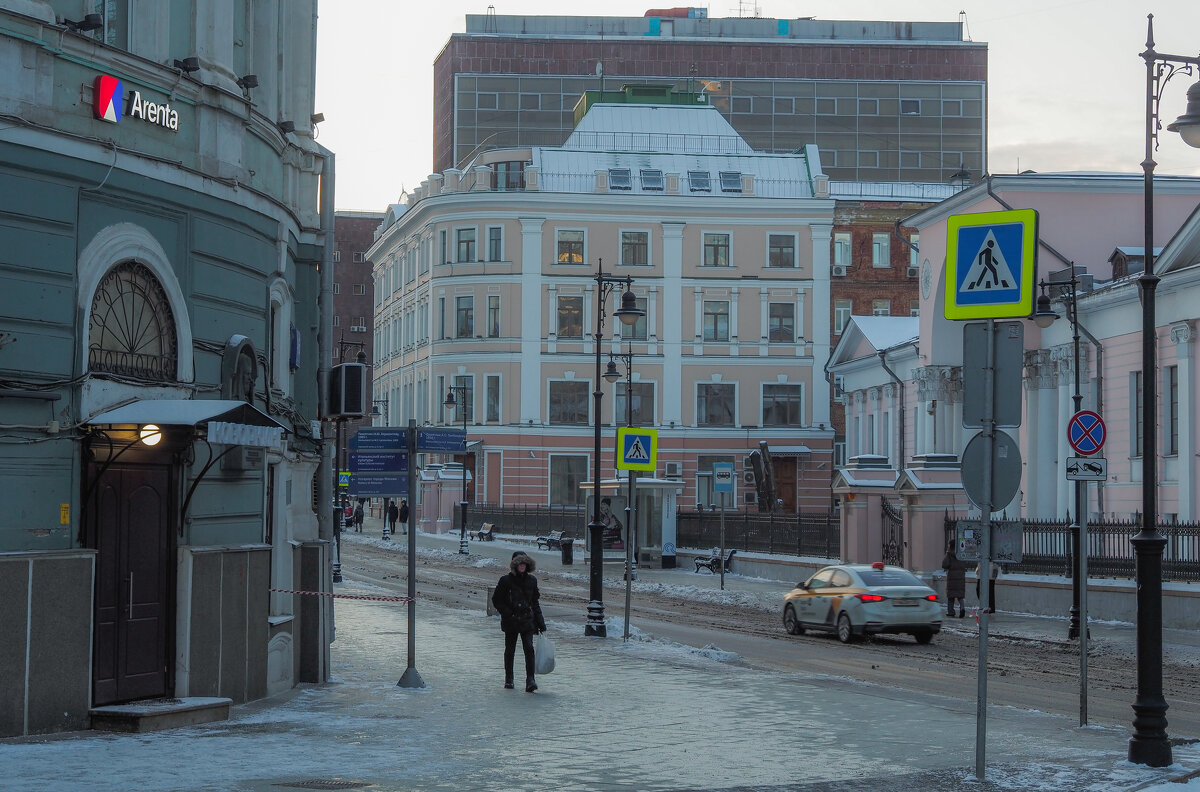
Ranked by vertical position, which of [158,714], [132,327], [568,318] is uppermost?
[568,318]

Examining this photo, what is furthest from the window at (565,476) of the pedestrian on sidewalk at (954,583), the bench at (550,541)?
the pedestrian on sidewalk at (954,583)

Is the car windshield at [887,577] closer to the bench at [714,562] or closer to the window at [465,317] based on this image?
the bench at [714,562]

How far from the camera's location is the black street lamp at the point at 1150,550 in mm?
12633

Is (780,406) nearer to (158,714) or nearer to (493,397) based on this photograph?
(493,397)

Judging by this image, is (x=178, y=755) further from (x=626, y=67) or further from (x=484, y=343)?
(x=626, y=67)

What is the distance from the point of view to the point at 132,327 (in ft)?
45.7

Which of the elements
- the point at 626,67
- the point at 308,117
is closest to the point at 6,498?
the point at 308,117

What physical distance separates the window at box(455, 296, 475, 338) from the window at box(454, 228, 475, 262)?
1884 mm

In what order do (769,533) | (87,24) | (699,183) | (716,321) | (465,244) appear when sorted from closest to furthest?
(87,24), (769,533), (465,244), (699,183), (716,321)

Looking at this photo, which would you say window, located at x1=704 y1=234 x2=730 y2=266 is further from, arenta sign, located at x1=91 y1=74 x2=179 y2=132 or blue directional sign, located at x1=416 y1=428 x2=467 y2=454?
arenta sign, located at x1=91 y1=74 x2=179 y2=132

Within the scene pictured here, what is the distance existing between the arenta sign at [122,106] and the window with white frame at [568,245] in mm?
60365

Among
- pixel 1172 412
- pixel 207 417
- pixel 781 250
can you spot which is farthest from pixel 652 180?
pixel 207 417

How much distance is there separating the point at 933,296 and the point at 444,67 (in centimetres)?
5223

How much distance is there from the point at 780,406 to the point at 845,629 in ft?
162
